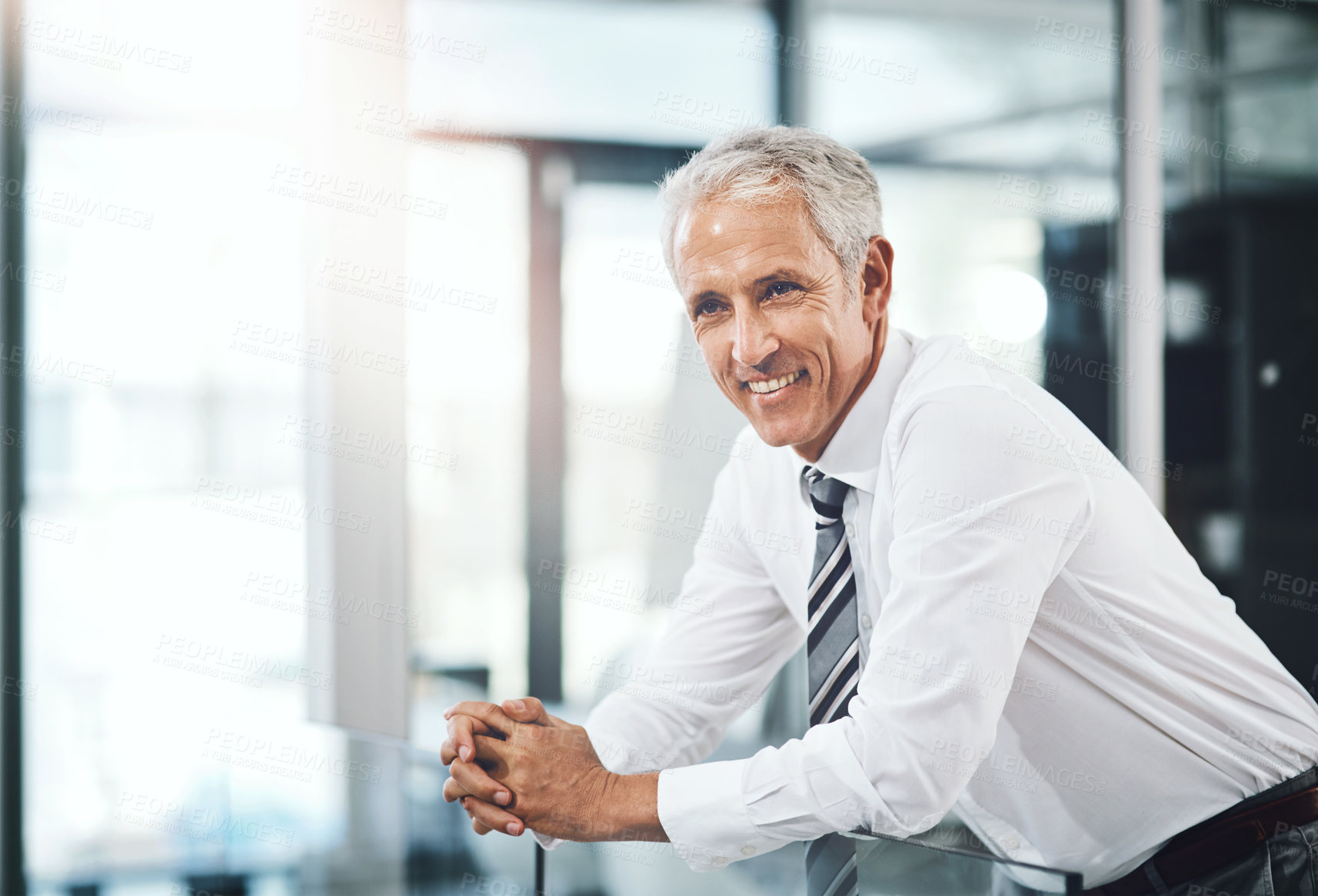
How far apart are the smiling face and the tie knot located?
0.06 metres

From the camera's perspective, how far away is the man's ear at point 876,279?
1.38 meters

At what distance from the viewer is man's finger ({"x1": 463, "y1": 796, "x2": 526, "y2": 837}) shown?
48.1 inches

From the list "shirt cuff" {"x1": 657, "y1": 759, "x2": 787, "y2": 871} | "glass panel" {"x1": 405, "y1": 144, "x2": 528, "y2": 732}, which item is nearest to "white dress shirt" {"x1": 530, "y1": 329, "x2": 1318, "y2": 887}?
"shirt cuff" {"x1": 657, "y1": 759, "x2": 787, "y2": 871}

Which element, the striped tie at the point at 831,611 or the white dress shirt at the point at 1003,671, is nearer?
the white dress shirt at the point at 1003,671

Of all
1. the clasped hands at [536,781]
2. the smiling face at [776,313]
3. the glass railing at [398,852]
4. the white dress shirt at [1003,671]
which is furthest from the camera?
the smiling face at [776,313]

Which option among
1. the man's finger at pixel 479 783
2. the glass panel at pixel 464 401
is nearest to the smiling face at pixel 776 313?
the man's finger at pixel 479 783

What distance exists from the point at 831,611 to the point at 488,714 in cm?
50

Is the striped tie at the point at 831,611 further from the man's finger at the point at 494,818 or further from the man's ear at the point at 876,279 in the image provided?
the man's finger at the point at 494,818

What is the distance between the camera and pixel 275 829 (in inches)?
61.9

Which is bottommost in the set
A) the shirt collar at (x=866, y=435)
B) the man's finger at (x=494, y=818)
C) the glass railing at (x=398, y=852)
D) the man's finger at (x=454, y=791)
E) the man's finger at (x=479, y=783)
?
the glass railing at (x=398, y=852)

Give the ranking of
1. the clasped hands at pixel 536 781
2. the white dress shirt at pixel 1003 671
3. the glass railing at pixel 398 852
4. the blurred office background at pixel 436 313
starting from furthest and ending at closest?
the blurred office background at pixel 436 313
the clasped hands at pixel 536 781
the white dress shirt at pixel 1003 671
the glass railing at pixel 398 852

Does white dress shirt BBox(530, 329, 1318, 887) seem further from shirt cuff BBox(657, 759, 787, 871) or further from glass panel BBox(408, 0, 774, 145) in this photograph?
glass panel BBox(408, 0, 774, 145)

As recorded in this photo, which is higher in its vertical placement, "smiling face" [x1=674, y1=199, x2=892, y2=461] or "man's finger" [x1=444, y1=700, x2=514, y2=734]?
"smiling face" [x1=674, y1=199, x2=892, y2=461]

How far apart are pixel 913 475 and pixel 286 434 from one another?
6.60ft
